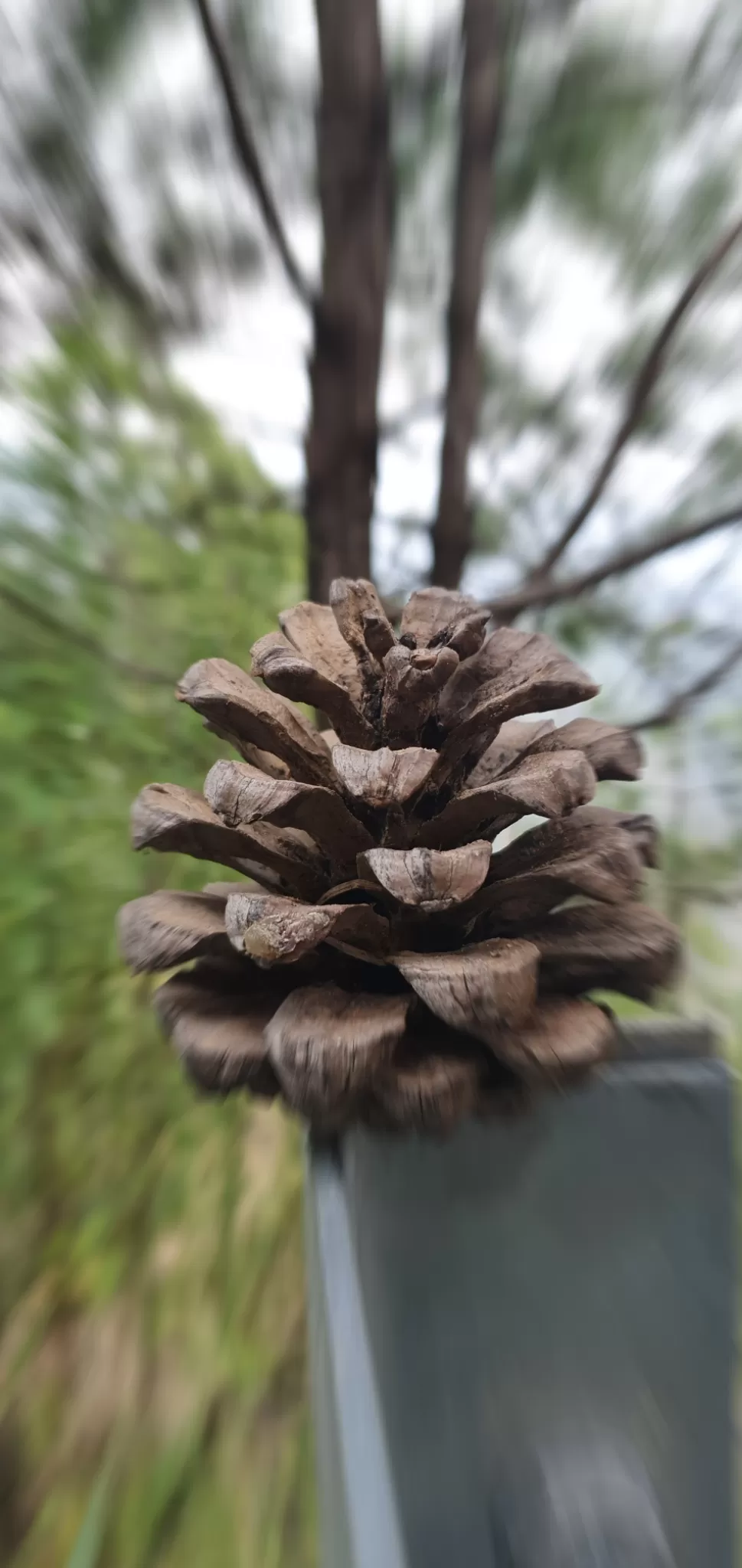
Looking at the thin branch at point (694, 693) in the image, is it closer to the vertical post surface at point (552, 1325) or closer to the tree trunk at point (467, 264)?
the tree trunk at point (467, 264)

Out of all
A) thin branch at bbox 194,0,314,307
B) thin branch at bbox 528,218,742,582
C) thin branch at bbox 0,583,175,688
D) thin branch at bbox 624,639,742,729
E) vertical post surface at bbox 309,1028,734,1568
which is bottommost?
vertical post surface at bbox 309,1028,734,1568

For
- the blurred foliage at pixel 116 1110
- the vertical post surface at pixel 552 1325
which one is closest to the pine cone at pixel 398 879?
the vertical post surface at pixel 552 1325

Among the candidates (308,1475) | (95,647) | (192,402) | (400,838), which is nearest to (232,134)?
(192,402)

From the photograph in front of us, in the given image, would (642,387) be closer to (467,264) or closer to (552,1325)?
(467,264)

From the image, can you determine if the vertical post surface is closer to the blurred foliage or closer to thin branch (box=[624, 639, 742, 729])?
the blurred foliage

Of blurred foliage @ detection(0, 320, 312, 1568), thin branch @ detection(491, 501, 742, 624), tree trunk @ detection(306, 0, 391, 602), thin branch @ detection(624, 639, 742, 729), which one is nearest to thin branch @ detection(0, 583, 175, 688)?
blurred foliage @ detection(0, 320, 312, 1568)

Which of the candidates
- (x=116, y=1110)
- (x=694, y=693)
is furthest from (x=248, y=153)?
(x=116, y=1110)
